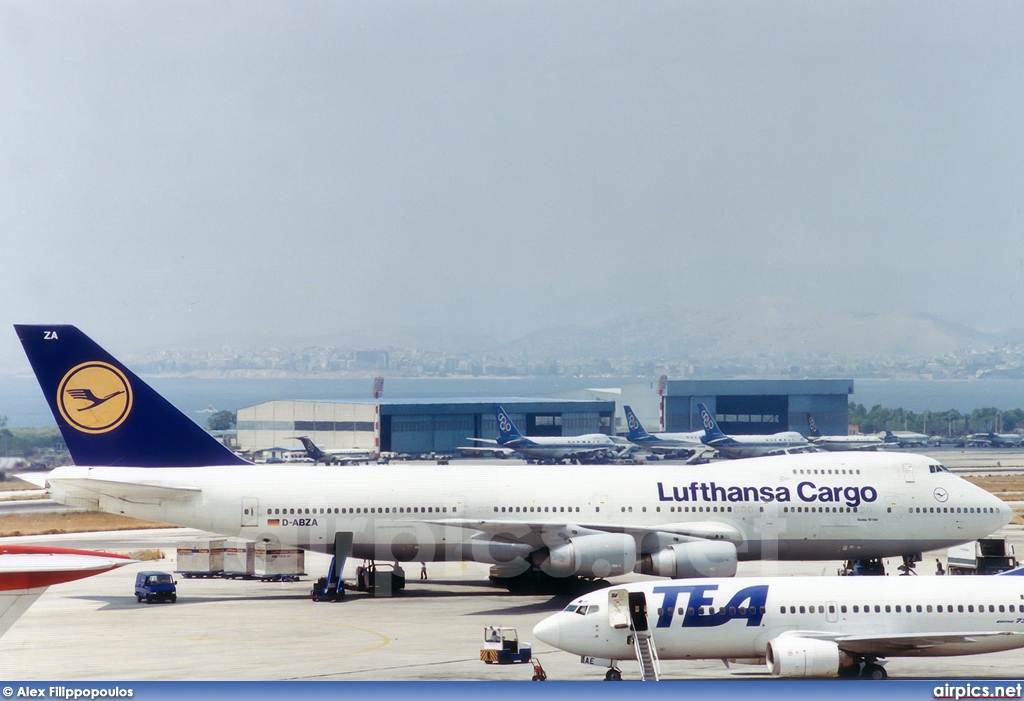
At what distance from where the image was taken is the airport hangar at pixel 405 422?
147 m

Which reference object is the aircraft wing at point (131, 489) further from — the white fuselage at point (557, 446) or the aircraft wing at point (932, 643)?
the white fuselage at point (557, 446)

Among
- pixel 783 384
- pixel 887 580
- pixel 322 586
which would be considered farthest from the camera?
pixel 783 384

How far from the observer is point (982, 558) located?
47.5 m

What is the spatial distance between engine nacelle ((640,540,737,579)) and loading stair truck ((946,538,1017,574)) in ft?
39.1

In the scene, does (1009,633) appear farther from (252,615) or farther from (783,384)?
(783,384)

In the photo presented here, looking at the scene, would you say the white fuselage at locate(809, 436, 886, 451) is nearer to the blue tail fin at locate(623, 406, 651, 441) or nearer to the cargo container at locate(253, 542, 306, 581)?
the blue tail fin at locate(623, 406, 651, 441)

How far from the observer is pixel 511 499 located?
4562cm

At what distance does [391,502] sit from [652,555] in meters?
10.7

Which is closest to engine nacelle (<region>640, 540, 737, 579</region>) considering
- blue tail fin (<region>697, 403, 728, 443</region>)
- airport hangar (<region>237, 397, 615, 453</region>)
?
airport hangar (<region>237, 397, 615, 453</region>)

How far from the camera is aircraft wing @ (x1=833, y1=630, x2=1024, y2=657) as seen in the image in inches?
1168

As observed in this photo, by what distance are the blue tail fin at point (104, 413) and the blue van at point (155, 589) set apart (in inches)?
194

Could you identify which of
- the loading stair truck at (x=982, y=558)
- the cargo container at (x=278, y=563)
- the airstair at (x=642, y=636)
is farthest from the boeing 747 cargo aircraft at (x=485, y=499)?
the airstair at (x=642, y=636)

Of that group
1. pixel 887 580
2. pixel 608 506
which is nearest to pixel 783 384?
pixel 608 506

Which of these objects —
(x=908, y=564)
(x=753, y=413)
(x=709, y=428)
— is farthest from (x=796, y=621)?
(x=753, y=413)
